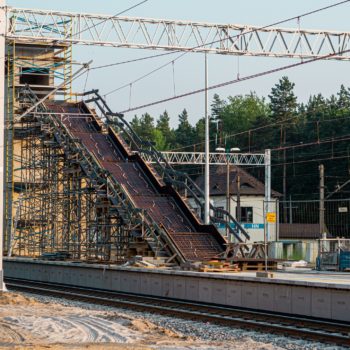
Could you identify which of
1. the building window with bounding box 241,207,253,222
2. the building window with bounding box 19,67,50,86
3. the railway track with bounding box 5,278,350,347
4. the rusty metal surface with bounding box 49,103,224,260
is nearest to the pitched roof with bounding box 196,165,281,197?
the building window with bounding box 241,207,253,222

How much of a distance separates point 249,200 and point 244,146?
111 ft

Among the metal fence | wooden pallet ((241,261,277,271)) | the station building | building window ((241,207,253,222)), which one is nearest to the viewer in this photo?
wooden pallet ((241,261,277,271))

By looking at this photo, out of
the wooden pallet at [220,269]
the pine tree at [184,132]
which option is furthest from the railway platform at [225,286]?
the pine tree at [184,132]

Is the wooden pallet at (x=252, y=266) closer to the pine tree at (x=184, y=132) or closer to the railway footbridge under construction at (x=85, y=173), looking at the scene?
the railway footbridge under construction at (x=85, y=173)

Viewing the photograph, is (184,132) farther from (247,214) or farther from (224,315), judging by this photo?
(224,315)

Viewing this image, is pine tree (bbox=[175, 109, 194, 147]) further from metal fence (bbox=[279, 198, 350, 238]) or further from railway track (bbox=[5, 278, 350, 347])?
railway track (bbox=[5, 278, 350, 347])

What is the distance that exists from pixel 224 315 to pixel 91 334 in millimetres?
6198

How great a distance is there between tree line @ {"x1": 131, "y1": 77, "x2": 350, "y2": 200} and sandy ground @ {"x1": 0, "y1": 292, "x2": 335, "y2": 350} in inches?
1597

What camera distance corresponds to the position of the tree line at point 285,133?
101250mm

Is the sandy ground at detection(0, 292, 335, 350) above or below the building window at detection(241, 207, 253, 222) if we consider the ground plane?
below

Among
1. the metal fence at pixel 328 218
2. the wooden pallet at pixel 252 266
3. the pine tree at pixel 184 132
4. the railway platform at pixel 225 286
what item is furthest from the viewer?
the pine tree at pixel 184 132

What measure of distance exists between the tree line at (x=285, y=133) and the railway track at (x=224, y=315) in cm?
3119

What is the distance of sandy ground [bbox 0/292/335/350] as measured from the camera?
56.3 feet

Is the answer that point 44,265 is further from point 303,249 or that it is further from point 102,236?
point 303,249
